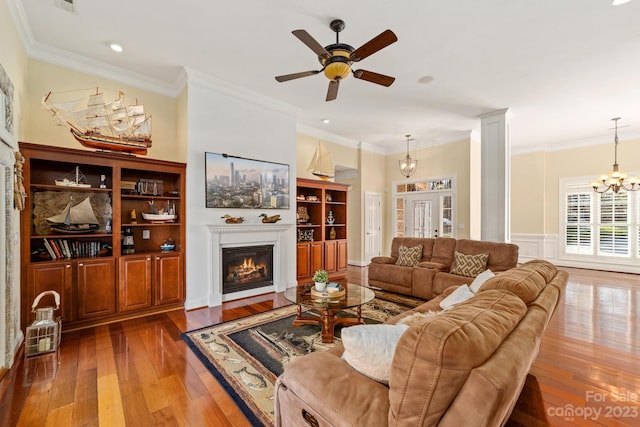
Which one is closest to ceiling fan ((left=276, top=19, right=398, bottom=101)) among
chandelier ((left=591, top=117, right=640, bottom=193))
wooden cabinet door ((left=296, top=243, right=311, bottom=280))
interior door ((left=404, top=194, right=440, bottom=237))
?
wooden cabinet door ((left=296, top=243, right=311, bottom=280))

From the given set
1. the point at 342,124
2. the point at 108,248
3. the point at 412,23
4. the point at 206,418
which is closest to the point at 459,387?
the point at 206,418

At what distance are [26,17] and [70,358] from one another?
3462 millimetres

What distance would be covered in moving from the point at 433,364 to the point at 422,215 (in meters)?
6.86

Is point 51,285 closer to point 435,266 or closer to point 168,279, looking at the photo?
point 168,279

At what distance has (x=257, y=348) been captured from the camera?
274 centimetres

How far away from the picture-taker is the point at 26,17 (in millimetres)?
2873

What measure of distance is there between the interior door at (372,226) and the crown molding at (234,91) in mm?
3429

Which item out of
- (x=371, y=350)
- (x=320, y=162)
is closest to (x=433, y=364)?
(x=371, y=350)

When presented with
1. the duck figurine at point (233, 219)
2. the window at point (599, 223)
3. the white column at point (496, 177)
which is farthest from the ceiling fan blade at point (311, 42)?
the window at point (599, 223)

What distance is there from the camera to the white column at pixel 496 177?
4996 mm

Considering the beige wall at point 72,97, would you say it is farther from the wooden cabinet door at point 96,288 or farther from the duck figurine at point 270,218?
the wooden cabinet door at point 96,288

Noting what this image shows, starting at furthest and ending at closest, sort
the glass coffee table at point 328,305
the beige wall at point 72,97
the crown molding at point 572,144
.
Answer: the crown molding at point 572,144 < the beige wall at point 72,97 < the glass coffee table at point 328,305

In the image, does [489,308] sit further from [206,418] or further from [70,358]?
[70,358]

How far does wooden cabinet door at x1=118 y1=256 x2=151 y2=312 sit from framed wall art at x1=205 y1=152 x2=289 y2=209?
3.81 ft
